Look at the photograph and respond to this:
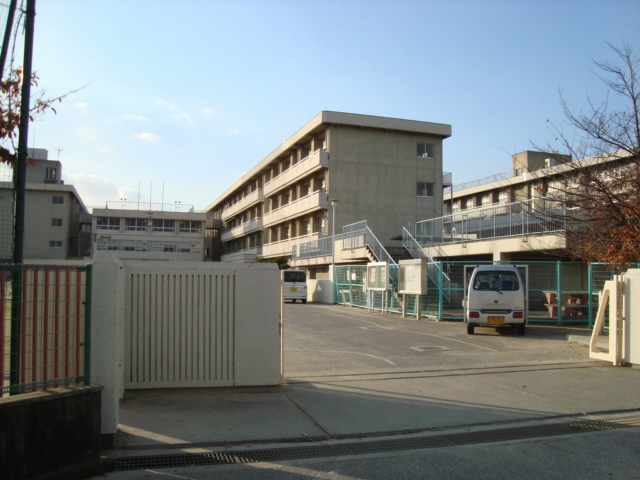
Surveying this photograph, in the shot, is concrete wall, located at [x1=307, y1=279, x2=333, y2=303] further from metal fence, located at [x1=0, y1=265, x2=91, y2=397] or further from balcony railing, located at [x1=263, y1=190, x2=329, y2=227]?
metal fence, located at [x1=0, y1=265, x2=91, y2=397]

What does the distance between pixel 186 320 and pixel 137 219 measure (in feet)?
222

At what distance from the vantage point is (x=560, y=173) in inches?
528

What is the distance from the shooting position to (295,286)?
32.8 metres

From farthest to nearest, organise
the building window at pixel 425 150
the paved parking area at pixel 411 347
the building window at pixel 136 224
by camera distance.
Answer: the building window at pixel 136 224, the building window at pixel 425 150, the paved parking area at pixel 411 347

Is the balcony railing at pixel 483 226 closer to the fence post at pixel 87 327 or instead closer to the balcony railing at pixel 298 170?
the balcony railing at pixel 298 170

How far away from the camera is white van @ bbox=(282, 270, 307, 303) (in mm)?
32688

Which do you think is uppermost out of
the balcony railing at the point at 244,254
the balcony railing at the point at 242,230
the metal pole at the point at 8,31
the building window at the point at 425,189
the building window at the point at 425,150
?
the building window at the point at 425,150

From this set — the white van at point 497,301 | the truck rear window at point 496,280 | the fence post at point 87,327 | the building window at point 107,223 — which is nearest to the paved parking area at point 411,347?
the white van at point 497,301

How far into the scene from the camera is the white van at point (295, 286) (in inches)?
1287

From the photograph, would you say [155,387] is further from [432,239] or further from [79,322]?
[432,239]

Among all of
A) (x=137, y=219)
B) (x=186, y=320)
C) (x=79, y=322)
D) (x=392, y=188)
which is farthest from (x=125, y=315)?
(x=137, y=219)

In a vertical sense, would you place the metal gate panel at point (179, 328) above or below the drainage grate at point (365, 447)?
above

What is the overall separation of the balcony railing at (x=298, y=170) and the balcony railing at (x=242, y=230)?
456cm

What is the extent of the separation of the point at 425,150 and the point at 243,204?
98.9 ft
